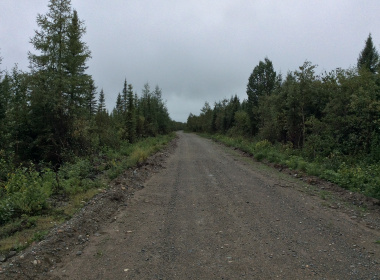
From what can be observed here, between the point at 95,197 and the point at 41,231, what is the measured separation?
→ 2.43m

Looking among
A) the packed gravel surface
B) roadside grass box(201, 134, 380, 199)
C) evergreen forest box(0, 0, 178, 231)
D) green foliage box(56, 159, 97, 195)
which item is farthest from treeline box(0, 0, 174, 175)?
roadside grass box(201, 134, 380, 199)

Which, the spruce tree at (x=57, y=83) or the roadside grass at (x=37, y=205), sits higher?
the spruce tree at (x=57, y=83)

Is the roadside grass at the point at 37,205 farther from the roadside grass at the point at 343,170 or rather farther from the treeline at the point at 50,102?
the roadside grass at the point at 343,170

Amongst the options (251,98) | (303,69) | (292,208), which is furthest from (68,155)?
(251,98)

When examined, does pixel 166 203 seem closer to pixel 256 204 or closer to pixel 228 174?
pixel 256 204

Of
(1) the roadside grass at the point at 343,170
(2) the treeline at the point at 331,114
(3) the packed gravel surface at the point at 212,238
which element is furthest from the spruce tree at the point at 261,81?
(3) the packed gravel surface at the point at 212,238

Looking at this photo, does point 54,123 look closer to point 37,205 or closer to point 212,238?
point 37,205

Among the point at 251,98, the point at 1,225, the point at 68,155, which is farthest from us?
the point at 251,98

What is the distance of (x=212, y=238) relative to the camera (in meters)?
5.14

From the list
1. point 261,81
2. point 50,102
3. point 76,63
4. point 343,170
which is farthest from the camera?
point 261,81

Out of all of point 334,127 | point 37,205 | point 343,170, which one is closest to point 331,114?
point 334,127

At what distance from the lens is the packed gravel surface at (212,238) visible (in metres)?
3.98

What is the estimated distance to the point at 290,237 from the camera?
5.15 metres

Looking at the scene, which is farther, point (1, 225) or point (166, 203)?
point (166, 203)
